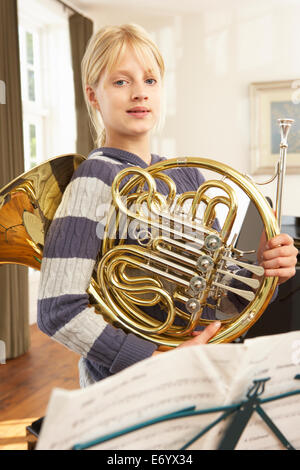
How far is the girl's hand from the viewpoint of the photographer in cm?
71

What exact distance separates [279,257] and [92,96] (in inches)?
18.0

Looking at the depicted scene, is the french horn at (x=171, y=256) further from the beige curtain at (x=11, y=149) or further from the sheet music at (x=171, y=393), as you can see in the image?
the beige curtain at (x=11, y=149)

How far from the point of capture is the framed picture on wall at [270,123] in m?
4.00

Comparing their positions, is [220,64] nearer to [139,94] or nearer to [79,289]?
[139,94]

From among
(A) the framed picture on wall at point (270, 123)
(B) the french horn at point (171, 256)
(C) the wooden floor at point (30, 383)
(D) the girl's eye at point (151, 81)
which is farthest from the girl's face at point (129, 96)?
(A) the framed picture on wall at point (270, 123)

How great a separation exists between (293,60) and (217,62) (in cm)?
66

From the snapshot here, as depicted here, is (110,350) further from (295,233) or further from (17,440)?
(295,233)

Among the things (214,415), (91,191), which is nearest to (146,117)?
(91,191)

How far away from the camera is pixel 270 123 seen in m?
4.07

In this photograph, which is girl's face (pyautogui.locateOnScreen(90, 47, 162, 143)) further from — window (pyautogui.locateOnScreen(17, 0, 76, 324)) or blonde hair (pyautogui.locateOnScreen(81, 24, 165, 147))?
window (pyautogui.locateOnScreen(17, 0, 76, 324))

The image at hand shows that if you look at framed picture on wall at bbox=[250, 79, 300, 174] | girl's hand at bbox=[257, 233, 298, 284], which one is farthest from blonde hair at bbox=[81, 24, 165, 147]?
framed picture on wall at bbox=[250, 79, 300, 174]

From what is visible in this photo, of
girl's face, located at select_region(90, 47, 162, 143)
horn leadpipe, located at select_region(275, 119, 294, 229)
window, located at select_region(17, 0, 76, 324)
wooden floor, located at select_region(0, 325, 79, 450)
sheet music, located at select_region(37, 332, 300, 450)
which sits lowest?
wooden floor, located at select_region(0, 325, 79, 450)

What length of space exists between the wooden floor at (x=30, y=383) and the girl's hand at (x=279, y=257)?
4.78ft

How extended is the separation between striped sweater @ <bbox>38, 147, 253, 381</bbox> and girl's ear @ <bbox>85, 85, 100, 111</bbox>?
0.21m
